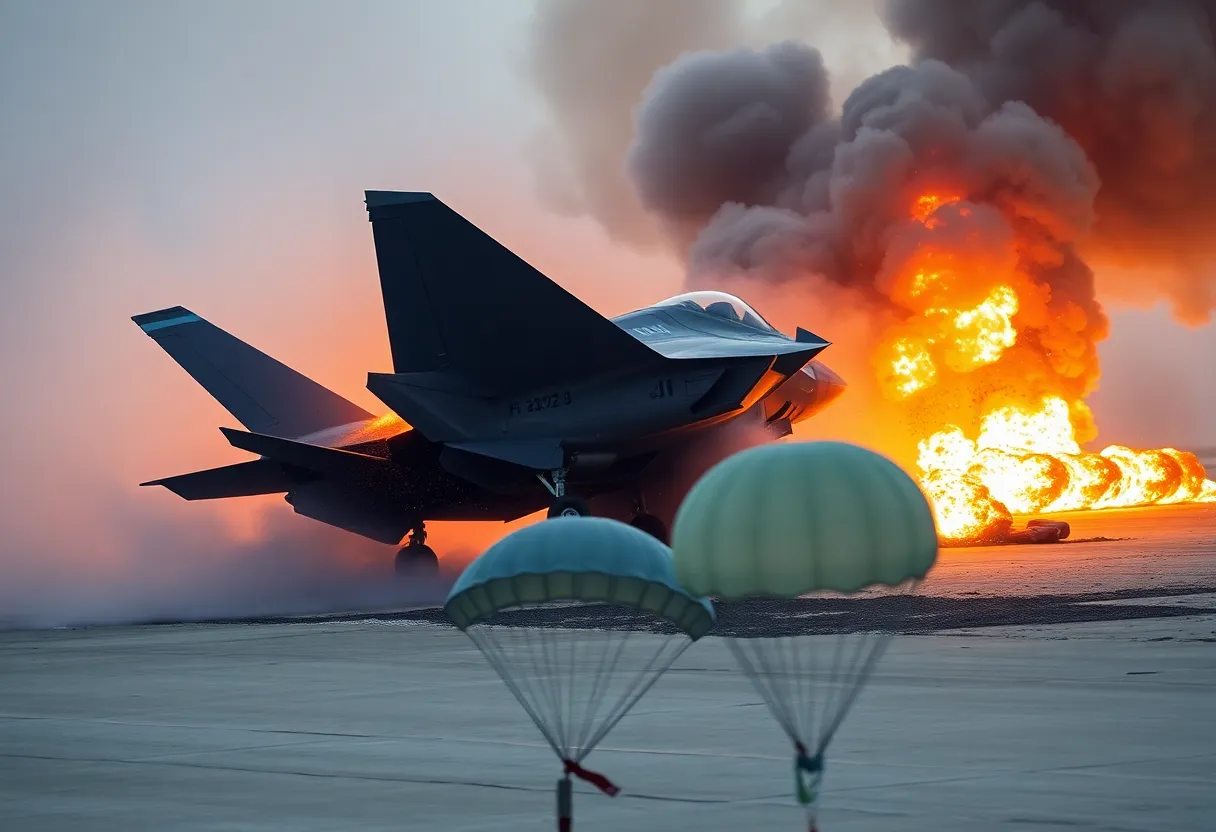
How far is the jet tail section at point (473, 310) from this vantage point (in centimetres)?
3061

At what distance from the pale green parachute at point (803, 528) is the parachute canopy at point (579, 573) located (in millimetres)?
715

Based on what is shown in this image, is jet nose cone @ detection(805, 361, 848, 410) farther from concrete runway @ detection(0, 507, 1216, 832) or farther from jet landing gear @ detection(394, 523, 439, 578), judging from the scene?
concrete runway @ detection(0, 507, 1216, 832)

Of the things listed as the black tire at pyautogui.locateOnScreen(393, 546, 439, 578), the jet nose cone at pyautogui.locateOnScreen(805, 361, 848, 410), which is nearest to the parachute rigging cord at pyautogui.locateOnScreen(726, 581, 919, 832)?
the black tire at pyautogui.locateOnScreen(393, 546, 439, 578)

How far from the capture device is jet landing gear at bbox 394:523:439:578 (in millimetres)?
34500

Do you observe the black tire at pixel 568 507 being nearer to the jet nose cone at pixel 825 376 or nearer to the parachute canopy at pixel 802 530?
the jet nose cone at pixel 825 376

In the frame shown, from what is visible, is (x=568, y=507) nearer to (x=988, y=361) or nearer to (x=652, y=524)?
(x=652, y=524)

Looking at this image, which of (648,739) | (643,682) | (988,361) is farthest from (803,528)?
(988,361)

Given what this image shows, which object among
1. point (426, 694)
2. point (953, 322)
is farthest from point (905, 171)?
point (426, 694)

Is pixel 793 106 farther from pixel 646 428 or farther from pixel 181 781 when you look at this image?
pixel 181 781

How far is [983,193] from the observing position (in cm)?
4803

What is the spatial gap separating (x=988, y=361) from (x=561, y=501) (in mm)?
20168

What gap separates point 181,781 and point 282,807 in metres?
1.60

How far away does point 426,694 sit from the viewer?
16750 millimetres

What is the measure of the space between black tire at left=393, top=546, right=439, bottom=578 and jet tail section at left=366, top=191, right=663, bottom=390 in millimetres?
4641
